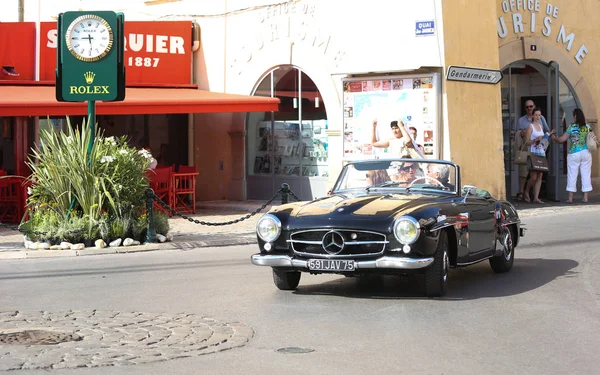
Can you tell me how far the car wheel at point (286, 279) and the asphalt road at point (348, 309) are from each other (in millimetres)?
139

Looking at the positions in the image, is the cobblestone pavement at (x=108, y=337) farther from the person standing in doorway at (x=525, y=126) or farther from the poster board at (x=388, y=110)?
the person standing in doorway at (x=525, y=126)

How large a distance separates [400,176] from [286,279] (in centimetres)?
178

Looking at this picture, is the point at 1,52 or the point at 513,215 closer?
the point at 513,215

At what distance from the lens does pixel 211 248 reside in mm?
14281

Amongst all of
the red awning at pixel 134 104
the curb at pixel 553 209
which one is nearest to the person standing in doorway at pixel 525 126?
the curb at pixel 553 209

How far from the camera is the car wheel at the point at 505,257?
10.8 metres

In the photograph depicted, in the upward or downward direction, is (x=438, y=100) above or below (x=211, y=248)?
above

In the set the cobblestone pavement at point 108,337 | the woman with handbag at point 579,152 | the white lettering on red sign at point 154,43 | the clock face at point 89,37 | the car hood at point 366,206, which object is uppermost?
the white lettering on red sign at point 154,43

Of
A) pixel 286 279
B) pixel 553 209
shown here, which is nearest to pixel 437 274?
pixel 286 279

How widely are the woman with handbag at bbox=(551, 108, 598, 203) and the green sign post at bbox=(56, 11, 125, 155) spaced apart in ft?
34.4

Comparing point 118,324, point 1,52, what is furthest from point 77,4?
point 118,324

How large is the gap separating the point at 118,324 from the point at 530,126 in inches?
579

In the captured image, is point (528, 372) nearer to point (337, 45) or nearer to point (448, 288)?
point (448, 288)

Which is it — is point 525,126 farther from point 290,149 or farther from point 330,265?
point 330,265
